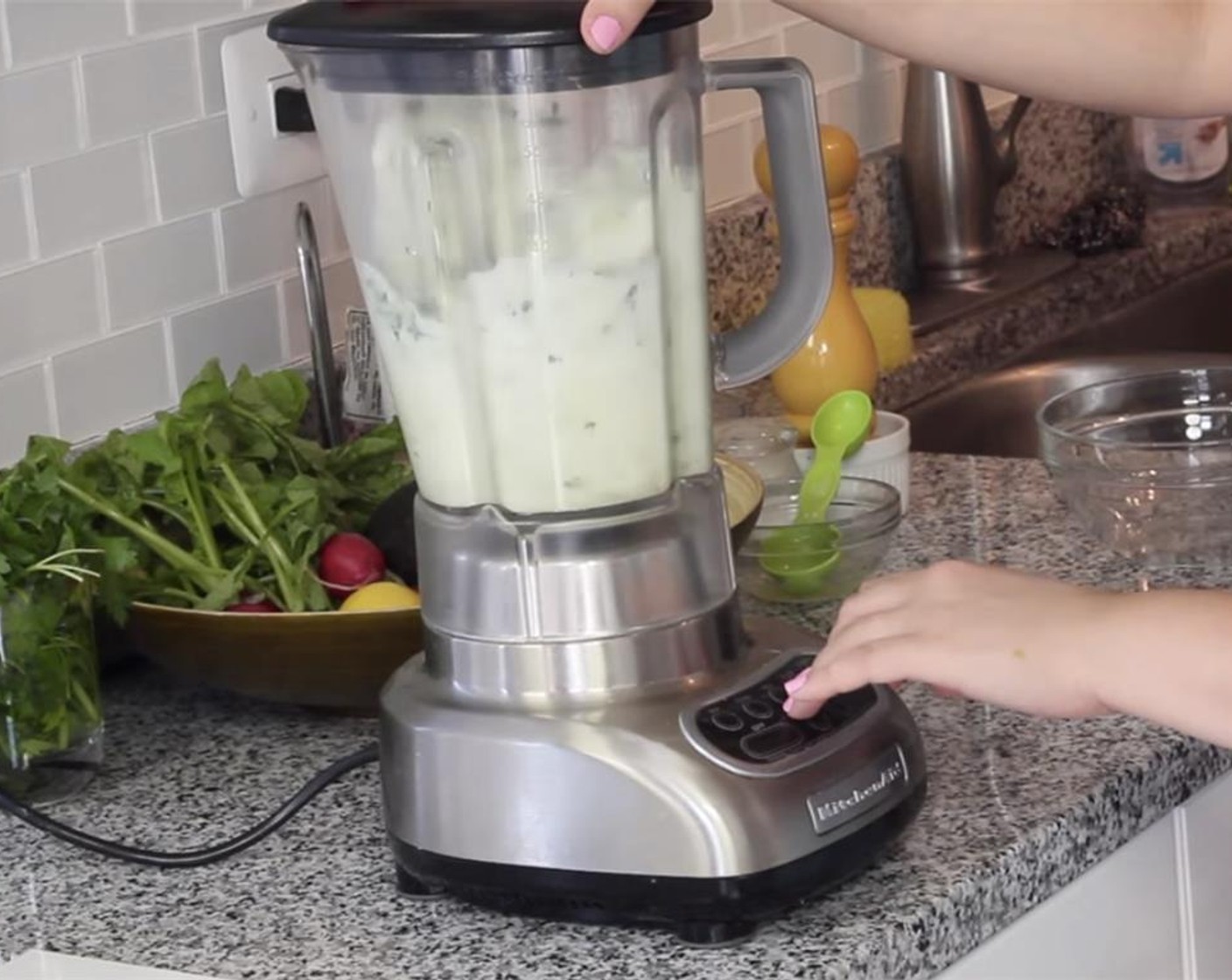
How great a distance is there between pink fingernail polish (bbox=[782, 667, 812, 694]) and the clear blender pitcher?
4.3 inches

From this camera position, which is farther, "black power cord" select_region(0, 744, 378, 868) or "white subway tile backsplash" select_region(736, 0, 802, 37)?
"white subway tile backsplash" select_region(736, 0, 802, 37)

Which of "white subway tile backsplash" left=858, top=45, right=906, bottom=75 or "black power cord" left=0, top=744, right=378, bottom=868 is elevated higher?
"white subway tile backsplash" left=858, top=45, right=906, bottom=75

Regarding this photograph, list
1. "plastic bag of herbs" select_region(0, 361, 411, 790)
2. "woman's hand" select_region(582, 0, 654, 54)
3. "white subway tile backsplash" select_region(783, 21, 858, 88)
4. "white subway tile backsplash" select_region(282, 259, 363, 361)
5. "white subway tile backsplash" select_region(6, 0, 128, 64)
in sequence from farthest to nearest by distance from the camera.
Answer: "white subway tile backsplash" select_region(783, 21, 858, 88) → "white subway tile backsplash" select_region(282, 259, 363, 361) → "white subway tile backsplash" select_region(6, 0, 128, 64) → "plastic bag of herbs" select_region(0, 361, 411, 790) → "woman's hand" select_region(582, 0, 654, 54)

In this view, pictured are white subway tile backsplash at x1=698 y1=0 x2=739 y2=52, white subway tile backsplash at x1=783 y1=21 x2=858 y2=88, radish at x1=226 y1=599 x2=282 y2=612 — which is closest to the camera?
radish at x1=226 y1=599 x2=282 y2=612

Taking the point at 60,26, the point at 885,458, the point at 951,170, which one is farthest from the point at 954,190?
the point at 60,26

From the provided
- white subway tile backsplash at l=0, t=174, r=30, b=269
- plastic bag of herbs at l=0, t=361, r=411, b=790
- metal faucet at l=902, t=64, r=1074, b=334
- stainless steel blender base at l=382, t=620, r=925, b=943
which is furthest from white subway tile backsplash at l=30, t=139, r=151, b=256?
metal faucet at l=902, t=64, r=1074, b=334

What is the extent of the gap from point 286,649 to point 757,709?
0.30m

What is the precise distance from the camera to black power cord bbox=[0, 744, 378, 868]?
1198mm

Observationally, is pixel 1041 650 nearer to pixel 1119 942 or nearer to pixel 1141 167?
pixel 1119 942

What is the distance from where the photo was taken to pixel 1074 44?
124cm

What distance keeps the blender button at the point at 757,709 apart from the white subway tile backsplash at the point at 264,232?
671 mm

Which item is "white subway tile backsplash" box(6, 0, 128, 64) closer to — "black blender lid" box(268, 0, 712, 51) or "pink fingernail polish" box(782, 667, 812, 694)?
"black blender lid" box(268, 0, 712, 51)

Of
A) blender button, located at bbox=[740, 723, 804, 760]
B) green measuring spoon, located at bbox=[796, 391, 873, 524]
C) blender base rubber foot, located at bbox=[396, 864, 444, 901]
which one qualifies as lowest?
blender base rubber foot, located at bbox=[396, 864, 444, 901]

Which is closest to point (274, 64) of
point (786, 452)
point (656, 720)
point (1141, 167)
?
point (786, 452)
